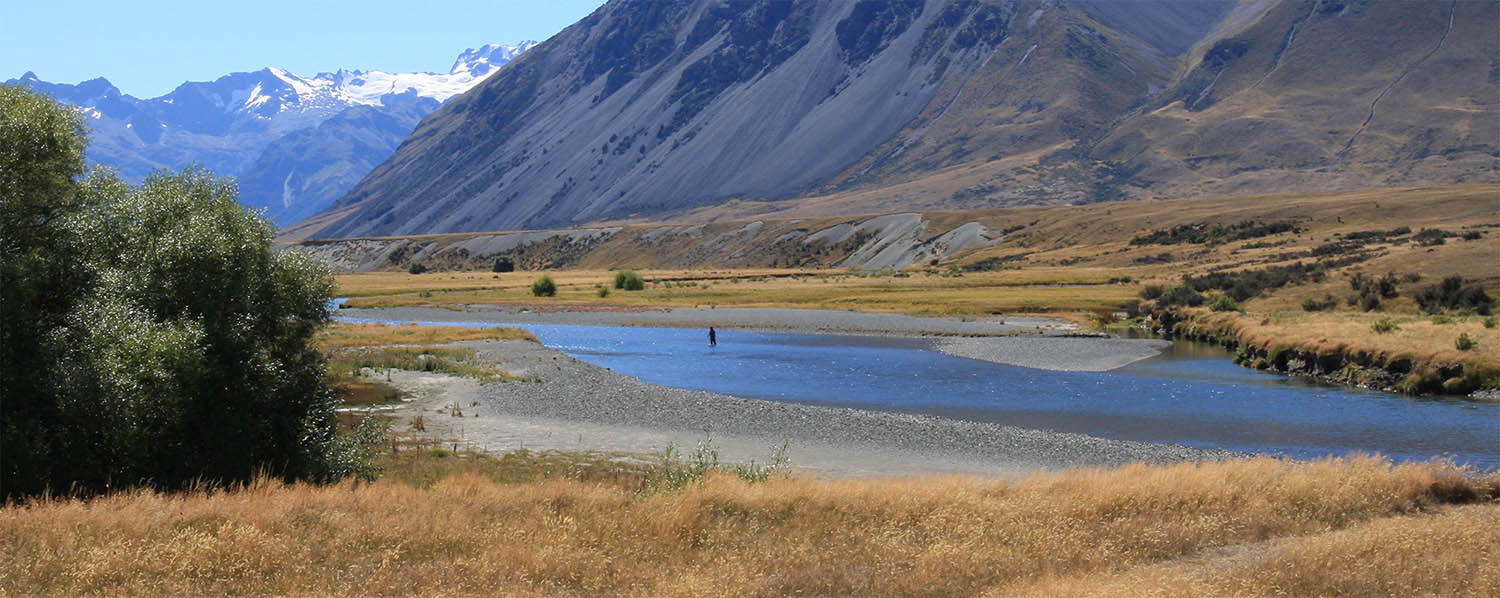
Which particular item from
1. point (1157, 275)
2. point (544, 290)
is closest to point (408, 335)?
point (544, 290)

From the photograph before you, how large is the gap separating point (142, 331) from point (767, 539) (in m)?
11.3

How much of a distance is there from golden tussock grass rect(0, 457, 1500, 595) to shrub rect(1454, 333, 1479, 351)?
29835 millimetres

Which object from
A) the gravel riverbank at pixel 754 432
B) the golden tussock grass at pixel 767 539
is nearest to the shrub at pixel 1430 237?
the gravel riverbank at pixel 754 432

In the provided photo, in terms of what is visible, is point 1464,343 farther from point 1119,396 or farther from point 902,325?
point 902,325

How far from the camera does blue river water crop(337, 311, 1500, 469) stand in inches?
1382

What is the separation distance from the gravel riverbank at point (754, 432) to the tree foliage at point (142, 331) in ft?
29.3

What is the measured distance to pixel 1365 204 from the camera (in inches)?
5231

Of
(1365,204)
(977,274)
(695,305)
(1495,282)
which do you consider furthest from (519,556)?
(1365,204)

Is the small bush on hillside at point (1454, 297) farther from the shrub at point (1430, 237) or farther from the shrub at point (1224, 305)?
the shrub at point (1430, 237)

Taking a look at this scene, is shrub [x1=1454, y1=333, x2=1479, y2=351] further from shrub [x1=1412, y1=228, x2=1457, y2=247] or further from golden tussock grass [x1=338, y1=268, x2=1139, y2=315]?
Answer: shrub [x1=1412, y1=228, x2=1457, y2=247]

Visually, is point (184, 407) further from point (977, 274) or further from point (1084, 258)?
point (1084, 258)

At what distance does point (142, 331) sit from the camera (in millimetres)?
18891

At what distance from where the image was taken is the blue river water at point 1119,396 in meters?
35.1

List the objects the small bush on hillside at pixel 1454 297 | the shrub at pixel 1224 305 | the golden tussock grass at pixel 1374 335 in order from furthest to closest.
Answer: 1. the shrub at pixel 1224 305
2. the small bush on hillside at pixel 1454 297
3. the golden tussock grass at pixel 1374 335
